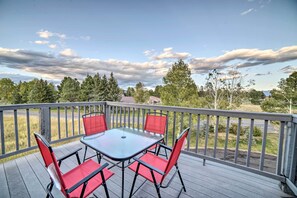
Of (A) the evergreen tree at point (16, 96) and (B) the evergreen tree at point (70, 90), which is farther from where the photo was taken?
(B) the evergreen tree at point (70, 90)

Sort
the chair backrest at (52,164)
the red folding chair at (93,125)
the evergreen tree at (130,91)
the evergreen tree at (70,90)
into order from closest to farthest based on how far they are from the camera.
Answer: the chair backrest at (52,164) → the red folding chair at (93,125) → the evergreen tree at (70,90) → the evergreen tree at (130,91)

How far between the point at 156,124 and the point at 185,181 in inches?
42.2

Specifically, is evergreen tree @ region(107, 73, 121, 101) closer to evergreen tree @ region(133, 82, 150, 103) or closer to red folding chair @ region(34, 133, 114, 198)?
evergreen tree @ region(133, 82, 150, 103)

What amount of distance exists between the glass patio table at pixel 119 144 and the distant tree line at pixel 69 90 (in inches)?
752

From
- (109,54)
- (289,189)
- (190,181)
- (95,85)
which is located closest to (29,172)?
(190,181)

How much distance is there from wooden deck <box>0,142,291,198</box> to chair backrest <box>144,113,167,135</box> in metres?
0.83

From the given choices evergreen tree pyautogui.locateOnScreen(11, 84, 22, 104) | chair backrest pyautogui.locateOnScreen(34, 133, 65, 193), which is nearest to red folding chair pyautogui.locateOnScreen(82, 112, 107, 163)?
chair backrest pyautogui.locateOnScreen(34, 133, 65, 193)

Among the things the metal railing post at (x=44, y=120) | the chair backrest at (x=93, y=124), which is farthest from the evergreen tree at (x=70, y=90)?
the chair backrest at (x=93, y=124)

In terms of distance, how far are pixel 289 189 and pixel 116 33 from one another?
22.0 ft

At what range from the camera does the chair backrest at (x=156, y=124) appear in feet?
8.20

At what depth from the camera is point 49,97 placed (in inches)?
845

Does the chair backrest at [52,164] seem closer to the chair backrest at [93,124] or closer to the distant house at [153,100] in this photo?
the chair backrest at [93,124]

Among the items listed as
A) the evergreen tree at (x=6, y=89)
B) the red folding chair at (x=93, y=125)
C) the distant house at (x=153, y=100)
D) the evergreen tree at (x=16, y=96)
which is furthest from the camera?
the distant house at (x=153, y=100)

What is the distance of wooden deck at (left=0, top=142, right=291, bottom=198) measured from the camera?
5.73ft
